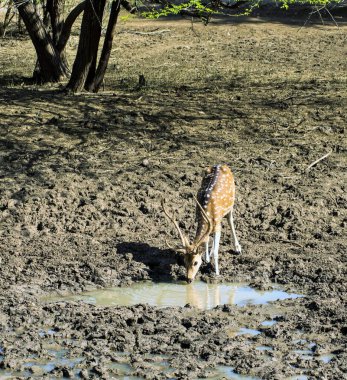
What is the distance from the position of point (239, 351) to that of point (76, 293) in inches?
83.5

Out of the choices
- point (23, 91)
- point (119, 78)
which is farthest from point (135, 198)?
point (119, 78)

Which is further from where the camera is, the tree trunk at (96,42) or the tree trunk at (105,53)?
the tree trunk at (105,53)

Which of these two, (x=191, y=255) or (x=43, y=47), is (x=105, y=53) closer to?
(x=43, y=47)

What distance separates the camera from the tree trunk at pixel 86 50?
50.9 ft

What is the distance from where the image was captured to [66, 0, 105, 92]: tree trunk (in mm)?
15516

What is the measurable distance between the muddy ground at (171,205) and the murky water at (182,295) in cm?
16

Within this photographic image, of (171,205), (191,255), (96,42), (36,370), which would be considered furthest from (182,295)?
(96,42)

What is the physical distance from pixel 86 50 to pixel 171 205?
4.94 meters

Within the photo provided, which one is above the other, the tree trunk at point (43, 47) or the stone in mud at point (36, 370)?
the tree trunk at point (43, 47)

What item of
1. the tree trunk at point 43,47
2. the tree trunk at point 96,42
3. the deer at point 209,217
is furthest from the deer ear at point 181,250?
the tree trunk at point 43,47

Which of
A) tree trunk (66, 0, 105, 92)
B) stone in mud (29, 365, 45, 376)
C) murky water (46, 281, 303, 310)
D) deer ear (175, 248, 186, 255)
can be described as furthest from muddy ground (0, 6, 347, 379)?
tree trunk (66, 0, 105, 92)

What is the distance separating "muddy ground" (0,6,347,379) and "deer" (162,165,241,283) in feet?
0.85

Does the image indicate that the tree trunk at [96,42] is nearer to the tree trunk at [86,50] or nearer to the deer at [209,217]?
the tree trunk at [86,50]

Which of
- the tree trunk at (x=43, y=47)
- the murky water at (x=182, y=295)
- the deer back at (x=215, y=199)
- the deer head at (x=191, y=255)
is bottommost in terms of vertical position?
the murky water at (x=182, y=295)
